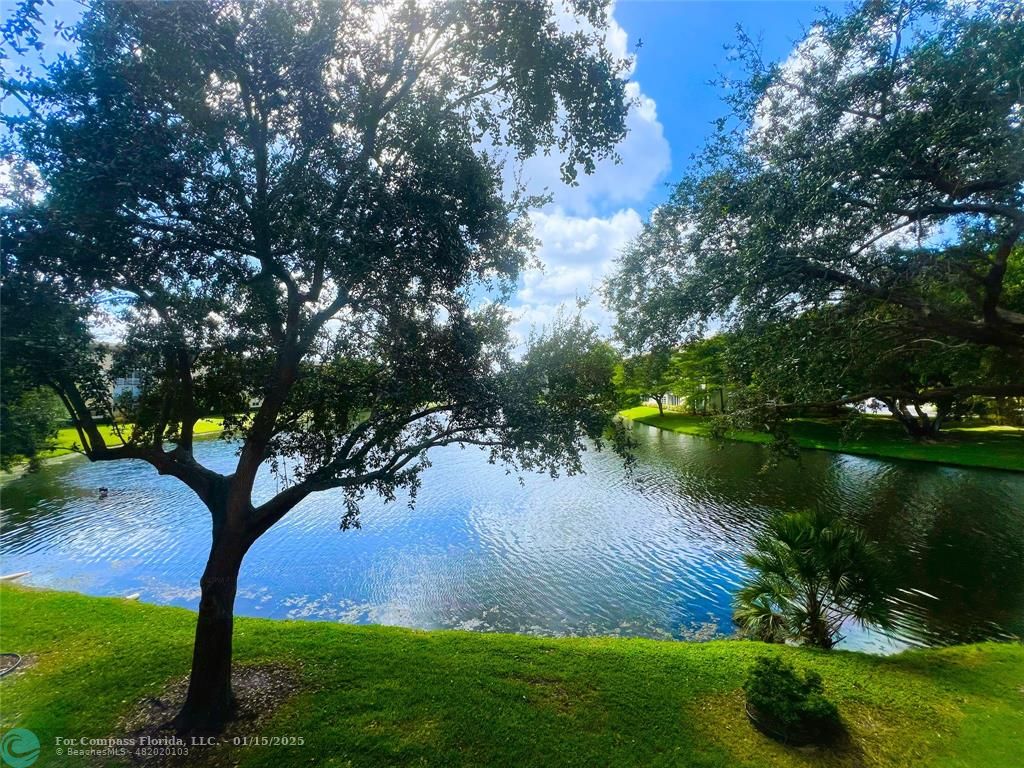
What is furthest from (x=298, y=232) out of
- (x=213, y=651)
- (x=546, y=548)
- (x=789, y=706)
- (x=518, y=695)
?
(x=546, y=548)

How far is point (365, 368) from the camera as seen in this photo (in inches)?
278

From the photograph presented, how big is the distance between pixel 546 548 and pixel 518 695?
1040cm

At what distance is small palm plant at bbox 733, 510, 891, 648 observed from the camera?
364 inches

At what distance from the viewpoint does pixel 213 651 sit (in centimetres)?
650

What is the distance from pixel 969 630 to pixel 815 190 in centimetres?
1266

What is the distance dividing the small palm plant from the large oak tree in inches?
239

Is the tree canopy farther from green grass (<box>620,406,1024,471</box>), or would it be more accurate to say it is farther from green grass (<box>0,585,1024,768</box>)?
green grass (<box>620,406,1024,471</box>)

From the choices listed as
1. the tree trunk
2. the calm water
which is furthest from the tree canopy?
the tree trunk

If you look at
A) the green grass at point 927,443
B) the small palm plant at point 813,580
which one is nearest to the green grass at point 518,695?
the small palm plant at point 813,580

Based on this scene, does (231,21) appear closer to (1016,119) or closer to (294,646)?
(1016,119)

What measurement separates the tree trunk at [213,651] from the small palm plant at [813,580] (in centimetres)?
1020

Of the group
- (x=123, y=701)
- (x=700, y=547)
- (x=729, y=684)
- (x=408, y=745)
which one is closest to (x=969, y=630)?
(x=700, y=547)

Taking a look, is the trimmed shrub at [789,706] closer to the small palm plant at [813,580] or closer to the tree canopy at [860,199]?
the small palm plant at [813,580]

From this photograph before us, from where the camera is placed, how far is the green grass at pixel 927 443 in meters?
28.8
